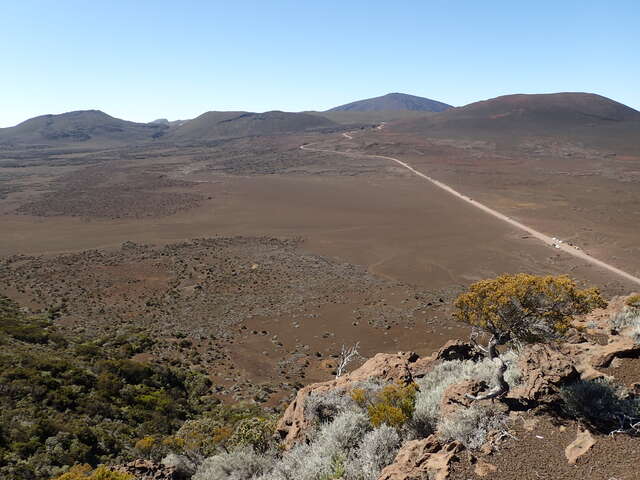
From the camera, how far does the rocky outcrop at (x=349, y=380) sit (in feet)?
23.0

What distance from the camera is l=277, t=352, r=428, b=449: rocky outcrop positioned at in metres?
7.00

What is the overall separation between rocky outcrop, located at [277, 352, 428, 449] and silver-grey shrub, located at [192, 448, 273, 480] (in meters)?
0.60

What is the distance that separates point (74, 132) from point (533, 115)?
16479 centimetres

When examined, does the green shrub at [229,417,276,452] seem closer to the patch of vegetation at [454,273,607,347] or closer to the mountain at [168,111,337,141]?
the patch of vegetation at [454,273,607,347]

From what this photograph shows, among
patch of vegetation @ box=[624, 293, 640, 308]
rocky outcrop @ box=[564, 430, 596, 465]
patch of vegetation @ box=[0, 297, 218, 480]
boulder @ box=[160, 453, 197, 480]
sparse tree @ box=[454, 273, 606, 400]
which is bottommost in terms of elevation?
patch of vegetation @ box=[0, 297, 218, 480]

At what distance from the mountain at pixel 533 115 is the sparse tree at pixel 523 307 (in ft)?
324

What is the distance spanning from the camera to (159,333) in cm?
1722

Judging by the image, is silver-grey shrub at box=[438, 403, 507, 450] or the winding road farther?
the winding road

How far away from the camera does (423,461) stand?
457 cm

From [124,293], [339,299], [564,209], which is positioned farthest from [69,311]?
[564,209]

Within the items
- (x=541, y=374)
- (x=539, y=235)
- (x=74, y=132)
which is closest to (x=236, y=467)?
(x=541, y=374)

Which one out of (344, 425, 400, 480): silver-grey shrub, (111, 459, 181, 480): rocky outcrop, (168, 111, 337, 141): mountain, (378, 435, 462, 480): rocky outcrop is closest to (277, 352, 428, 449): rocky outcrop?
(344, 425, 400, 480): silver-grey shrub

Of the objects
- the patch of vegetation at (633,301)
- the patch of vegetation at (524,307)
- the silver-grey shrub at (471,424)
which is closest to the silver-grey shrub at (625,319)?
the patch of vegetation at (633,301)

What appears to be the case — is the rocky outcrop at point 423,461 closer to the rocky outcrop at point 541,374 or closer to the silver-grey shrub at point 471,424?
the silver-grey shrub at point 471,424
